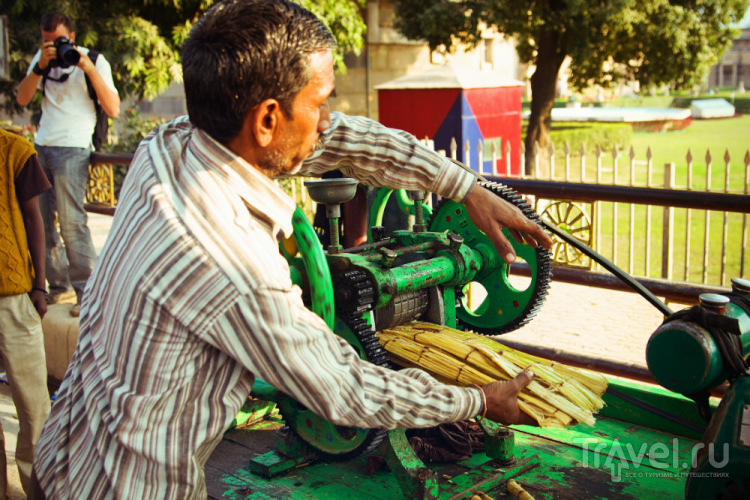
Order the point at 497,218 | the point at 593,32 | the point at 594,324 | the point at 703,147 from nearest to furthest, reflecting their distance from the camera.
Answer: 1. the point at 497,218
2. the point at 594,324
3. the point at 593,32
4. the point at 703,147

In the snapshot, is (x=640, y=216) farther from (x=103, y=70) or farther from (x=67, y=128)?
(x=67, y=128)

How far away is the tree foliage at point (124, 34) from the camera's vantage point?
403 inches

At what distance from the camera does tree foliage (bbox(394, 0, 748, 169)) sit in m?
12.4

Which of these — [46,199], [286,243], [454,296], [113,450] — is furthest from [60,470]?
[46,199]

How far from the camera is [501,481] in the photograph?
2266 millimetres

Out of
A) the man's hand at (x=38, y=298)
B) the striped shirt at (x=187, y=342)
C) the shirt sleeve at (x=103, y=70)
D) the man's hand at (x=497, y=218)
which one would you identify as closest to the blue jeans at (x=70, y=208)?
the shirt sleeve at (x=103, y=70)

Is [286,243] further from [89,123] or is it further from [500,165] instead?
[500,165]

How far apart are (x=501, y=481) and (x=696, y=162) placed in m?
20.1

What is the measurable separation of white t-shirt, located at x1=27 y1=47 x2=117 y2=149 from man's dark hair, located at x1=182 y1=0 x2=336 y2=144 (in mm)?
4063

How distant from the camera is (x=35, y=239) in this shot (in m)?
2.96

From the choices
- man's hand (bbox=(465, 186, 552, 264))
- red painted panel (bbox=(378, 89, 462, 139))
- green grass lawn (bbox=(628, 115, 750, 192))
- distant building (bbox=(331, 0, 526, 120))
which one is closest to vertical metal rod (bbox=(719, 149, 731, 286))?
man's hand (bbox=(465, 186, 552, 264))

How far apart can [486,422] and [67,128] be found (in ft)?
12.3

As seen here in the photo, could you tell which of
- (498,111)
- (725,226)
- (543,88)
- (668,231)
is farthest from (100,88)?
(543,88)

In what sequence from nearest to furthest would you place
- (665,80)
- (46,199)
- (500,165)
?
(46,199)
(500,165)
(665,80)
